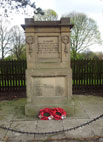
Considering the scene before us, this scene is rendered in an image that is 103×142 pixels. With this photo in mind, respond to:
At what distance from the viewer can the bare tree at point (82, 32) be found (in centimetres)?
2078

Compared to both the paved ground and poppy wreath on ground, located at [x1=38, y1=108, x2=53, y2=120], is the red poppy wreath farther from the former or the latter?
the paved ground

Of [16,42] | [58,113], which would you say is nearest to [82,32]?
[16,42]

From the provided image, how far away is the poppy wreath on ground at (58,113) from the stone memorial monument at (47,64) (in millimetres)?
193

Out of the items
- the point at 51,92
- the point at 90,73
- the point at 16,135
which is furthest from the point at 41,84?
the point at 90,73

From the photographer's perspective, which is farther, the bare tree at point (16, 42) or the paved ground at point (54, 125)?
the bare tree at point (16, 42)

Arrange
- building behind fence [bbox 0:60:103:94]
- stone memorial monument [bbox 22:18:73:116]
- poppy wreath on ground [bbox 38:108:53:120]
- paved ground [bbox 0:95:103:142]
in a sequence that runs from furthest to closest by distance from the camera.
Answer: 1. building behind fence [bbox 0:60:103:94]
2. stone memorial monument [bbox 22:18:73:116]
3. poppy wreath on ground [bbox 38:108:53:120]
4. paved ground [bbox 0:95:103:142]

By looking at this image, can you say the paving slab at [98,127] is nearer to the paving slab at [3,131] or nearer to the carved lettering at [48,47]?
the paving slab at [3,131]

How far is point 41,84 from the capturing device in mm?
4074

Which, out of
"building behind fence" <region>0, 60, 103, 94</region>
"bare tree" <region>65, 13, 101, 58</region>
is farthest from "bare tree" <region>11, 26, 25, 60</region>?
"building behind fence" <region>0, 60, 103, 94</region>

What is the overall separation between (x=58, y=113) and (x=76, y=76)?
3.87m

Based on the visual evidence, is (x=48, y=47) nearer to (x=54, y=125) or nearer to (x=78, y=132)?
(x=54, y=125)

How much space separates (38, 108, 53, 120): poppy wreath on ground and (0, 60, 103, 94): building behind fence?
3547mm

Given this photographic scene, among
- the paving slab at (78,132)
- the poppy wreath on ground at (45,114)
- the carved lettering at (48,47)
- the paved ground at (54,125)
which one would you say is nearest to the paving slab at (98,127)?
the paved ground at (54,125)

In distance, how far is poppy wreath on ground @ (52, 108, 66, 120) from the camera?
3725 millimetres
